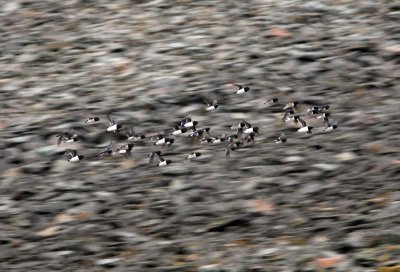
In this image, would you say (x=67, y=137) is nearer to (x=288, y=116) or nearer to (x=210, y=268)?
(x=288, y=116)

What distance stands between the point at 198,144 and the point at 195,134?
0.21 meters

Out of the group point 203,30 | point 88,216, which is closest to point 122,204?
point 88,216

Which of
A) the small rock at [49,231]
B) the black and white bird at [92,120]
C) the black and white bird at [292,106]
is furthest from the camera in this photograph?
the black and white bird at [92,120]

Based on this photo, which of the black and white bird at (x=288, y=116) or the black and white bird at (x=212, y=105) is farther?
the black and white bird at (x=212, y=105)

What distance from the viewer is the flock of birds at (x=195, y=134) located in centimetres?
1107

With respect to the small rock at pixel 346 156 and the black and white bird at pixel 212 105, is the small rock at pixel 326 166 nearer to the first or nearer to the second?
the small rock at pixel 346 156

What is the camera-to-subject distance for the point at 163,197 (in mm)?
10023

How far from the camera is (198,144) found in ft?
37.0

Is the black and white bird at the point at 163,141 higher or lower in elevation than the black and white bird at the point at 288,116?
lower

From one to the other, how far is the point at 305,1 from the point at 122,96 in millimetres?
4149

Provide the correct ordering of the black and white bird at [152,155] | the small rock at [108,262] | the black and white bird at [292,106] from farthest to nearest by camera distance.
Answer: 1. the black and white bird at [292,106]
2. the black and white bird at [152,155]
3. the small rock at [108,262]

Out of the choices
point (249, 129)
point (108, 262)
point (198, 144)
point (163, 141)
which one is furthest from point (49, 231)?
point (249, 129)

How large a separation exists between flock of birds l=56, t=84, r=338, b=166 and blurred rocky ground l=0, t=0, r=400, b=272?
4.5 inches

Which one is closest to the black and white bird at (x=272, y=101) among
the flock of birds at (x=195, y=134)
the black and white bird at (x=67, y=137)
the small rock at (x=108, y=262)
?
the flock of birds at (x=195, y=134)
